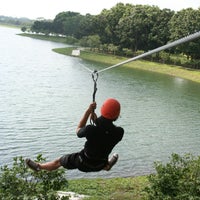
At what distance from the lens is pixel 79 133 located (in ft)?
17.7

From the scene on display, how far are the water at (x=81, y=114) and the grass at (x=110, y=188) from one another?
3.92ft

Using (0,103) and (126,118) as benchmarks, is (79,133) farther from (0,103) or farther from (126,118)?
(0,103)

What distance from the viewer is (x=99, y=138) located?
5.36m

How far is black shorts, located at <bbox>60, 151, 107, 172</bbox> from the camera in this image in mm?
5527

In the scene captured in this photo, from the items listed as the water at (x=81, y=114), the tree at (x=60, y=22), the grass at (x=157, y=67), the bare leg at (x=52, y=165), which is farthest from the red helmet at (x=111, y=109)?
the tree at (x=60, y=22)

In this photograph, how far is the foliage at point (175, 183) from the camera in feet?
Result: 30.1

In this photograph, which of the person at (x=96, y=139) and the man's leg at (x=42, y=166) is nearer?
the person at (x=96, y=139)

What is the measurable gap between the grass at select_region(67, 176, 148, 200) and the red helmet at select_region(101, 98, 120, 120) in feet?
24.9

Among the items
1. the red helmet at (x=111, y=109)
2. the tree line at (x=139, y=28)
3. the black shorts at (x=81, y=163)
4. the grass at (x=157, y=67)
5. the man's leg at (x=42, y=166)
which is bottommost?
the grass at (x=157, y=67)

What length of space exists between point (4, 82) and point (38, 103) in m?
10.1

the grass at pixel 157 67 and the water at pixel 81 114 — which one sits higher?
the grass at pixel 157 67

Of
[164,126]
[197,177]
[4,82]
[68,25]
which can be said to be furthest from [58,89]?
[68,25]

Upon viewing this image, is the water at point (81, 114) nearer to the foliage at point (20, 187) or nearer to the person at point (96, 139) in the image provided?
the foliage at point (20, 187)

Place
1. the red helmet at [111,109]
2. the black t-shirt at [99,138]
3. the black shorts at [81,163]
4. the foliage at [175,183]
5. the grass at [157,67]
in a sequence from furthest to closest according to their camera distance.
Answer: the grass at [157,67]
the foliage at [175,183]
the black shorts at [81,163]
the black t-shirt at [99,138]
the red helmet at [111,109]
